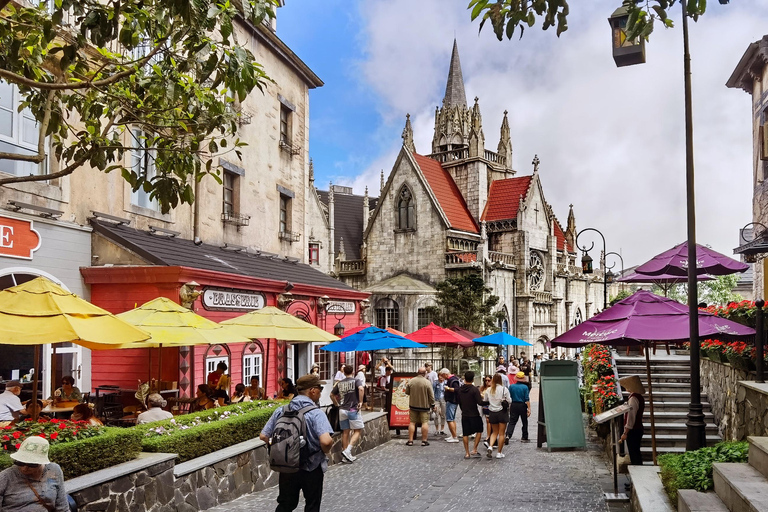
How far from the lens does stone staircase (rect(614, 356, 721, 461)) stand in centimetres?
1352

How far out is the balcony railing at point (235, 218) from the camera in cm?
2280

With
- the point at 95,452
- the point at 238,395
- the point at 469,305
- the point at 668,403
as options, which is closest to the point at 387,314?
the point at 469,305

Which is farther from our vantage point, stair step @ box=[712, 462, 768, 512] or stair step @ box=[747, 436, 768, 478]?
stair step @ box=[747, 436, 768, 478]

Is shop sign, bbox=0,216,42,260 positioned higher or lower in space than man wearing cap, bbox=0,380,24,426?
higher

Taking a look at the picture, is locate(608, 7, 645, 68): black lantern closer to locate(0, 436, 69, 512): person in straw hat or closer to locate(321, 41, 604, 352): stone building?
locate(0, 436, 69, 512): person in straw hat

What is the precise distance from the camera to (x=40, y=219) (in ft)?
50.1

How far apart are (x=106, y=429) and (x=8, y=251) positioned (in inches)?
260

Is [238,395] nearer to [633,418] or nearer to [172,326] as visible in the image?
[172,326]

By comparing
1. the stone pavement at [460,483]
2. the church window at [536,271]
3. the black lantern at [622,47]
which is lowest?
the stone pavement at [460,483]

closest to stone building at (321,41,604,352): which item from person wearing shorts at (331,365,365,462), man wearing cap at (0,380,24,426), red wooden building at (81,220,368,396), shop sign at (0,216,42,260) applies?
red wooden building at (81,220,368,396)

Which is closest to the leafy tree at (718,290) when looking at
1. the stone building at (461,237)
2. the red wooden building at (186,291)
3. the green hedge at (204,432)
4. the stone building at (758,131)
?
the stone building at (461,237)

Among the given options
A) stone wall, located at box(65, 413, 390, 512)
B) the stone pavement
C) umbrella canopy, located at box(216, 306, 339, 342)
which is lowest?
the stone pavement

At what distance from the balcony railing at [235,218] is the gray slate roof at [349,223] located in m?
30.1

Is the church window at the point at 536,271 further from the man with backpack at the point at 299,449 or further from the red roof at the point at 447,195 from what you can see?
the man with backpack at the point at 299,449
